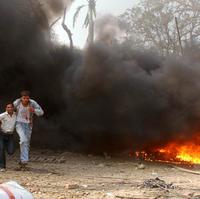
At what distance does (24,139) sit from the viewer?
34.7 ft

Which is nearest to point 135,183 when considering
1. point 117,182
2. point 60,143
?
point 117,182

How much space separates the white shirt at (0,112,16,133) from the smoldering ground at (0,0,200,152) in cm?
488

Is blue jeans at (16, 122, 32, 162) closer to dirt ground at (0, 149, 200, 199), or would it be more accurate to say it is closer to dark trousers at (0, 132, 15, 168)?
dark trousers at (0, 132, 15, 168)

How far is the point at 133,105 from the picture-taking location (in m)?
14.9

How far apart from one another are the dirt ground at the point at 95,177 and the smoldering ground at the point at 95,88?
1.14 meters

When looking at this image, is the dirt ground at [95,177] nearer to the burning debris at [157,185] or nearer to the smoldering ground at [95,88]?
the burning debris at [157,185]

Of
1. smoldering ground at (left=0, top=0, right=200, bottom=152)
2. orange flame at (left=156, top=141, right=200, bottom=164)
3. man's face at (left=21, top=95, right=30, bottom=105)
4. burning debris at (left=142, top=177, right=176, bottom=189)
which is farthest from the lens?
smoldering ground at (left=0, top=0, right=200, bottom=152)

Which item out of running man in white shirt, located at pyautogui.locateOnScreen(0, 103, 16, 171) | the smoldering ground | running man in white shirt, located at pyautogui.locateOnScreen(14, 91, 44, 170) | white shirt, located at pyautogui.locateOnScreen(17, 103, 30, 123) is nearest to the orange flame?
the smoldering ground

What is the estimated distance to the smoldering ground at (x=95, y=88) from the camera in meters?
14.6

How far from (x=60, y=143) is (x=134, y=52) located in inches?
183

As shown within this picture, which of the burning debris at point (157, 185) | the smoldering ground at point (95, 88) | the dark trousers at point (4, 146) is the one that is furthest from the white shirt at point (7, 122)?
the smoldering ground at point (95, 88)

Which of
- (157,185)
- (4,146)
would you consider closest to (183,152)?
(157,185)

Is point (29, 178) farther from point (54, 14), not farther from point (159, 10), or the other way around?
point (159, 10)

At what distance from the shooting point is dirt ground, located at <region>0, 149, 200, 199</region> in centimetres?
796
